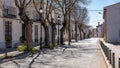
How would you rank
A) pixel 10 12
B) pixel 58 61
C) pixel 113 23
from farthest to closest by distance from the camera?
1. pixel 113 23
2. pixel 10 12
3. pixel 58 61

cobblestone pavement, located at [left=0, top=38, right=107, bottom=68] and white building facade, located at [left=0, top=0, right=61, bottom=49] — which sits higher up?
white building facade, located at [left=0, top=0, right=61, bottom=49]

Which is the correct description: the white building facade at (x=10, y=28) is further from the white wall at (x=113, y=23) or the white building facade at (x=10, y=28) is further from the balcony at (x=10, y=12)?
the white wall at (x=113, y=23)

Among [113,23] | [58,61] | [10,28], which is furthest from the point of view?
[113,23]

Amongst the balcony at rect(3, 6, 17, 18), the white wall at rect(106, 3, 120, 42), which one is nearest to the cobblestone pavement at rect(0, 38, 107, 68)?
the balcony at rect(3, 6, 17, 18)

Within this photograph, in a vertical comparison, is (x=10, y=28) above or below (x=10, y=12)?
below

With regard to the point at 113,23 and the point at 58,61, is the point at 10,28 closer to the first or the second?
the point at 58,61

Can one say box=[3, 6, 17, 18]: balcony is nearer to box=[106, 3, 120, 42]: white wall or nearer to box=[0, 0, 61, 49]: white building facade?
box=[0, 0, 61, 49]: white building facade

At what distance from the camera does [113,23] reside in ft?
152

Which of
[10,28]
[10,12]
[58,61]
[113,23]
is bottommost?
[58,61]

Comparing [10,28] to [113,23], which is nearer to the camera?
[10,28]

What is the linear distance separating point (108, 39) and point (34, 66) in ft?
110

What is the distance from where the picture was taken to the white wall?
45.6 meters

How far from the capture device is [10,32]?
3278 centimetres

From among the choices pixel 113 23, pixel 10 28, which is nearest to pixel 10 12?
pixel 10 28
